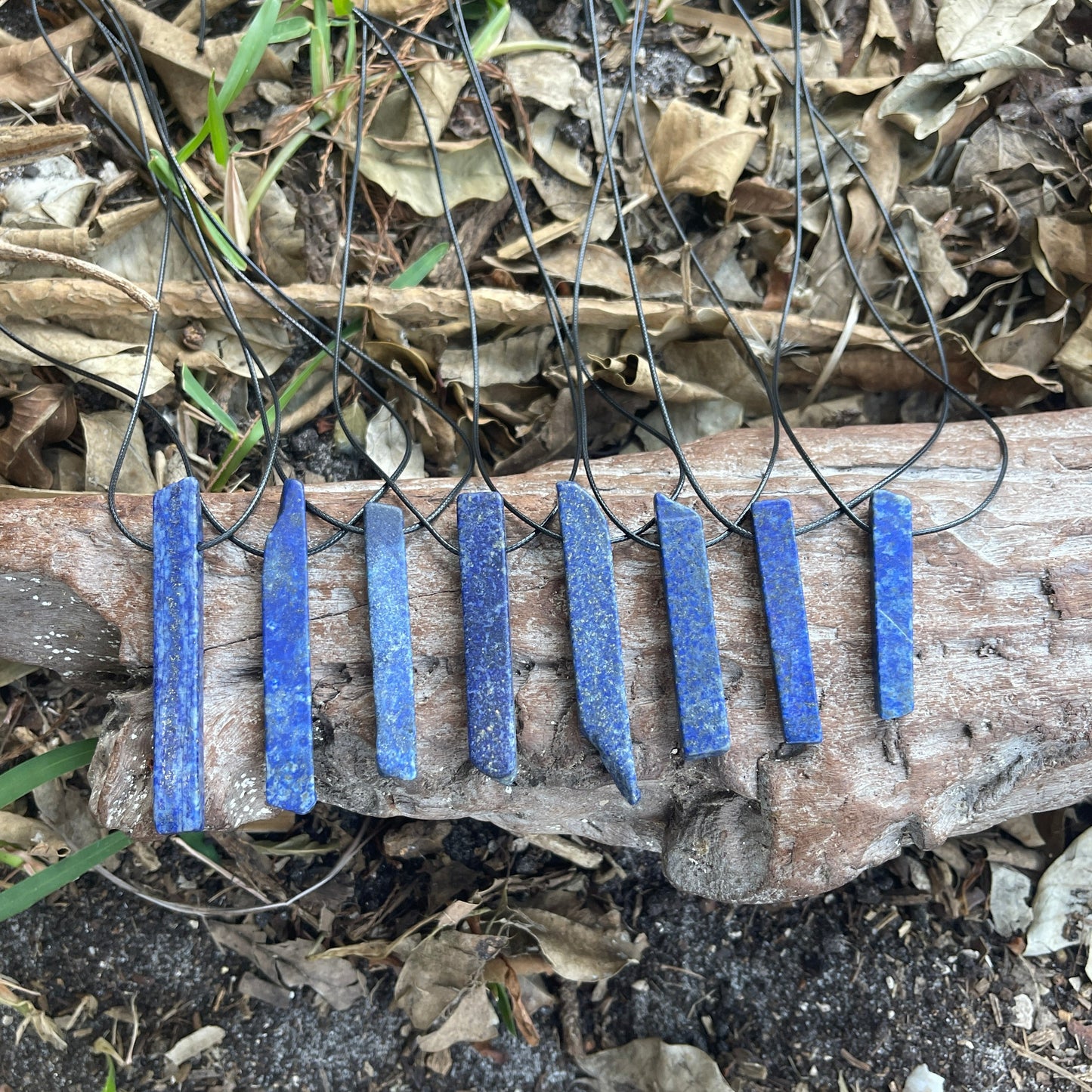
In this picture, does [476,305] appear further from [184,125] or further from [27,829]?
[27,829]

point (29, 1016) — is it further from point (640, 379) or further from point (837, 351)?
point (837, 351)

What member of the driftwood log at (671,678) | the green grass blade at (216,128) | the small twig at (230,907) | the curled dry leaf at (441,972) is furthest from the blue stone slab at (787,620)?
the green grass blade at (216,128)

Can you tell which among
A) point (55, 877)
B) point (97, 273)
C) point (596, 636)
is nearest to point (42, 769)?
point (55, 877)

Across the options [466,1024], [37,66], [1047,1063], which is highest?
[37,66]

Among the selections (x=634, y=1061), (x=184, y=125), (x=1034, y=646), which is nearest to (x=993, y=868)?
(x=1034, y=646)

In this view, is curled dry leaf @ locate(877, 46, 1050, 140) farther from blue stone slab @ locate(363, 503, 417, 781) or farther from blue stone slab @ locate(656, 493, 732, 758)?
blue stone slab @ locate(363, 503, 417, 781)
